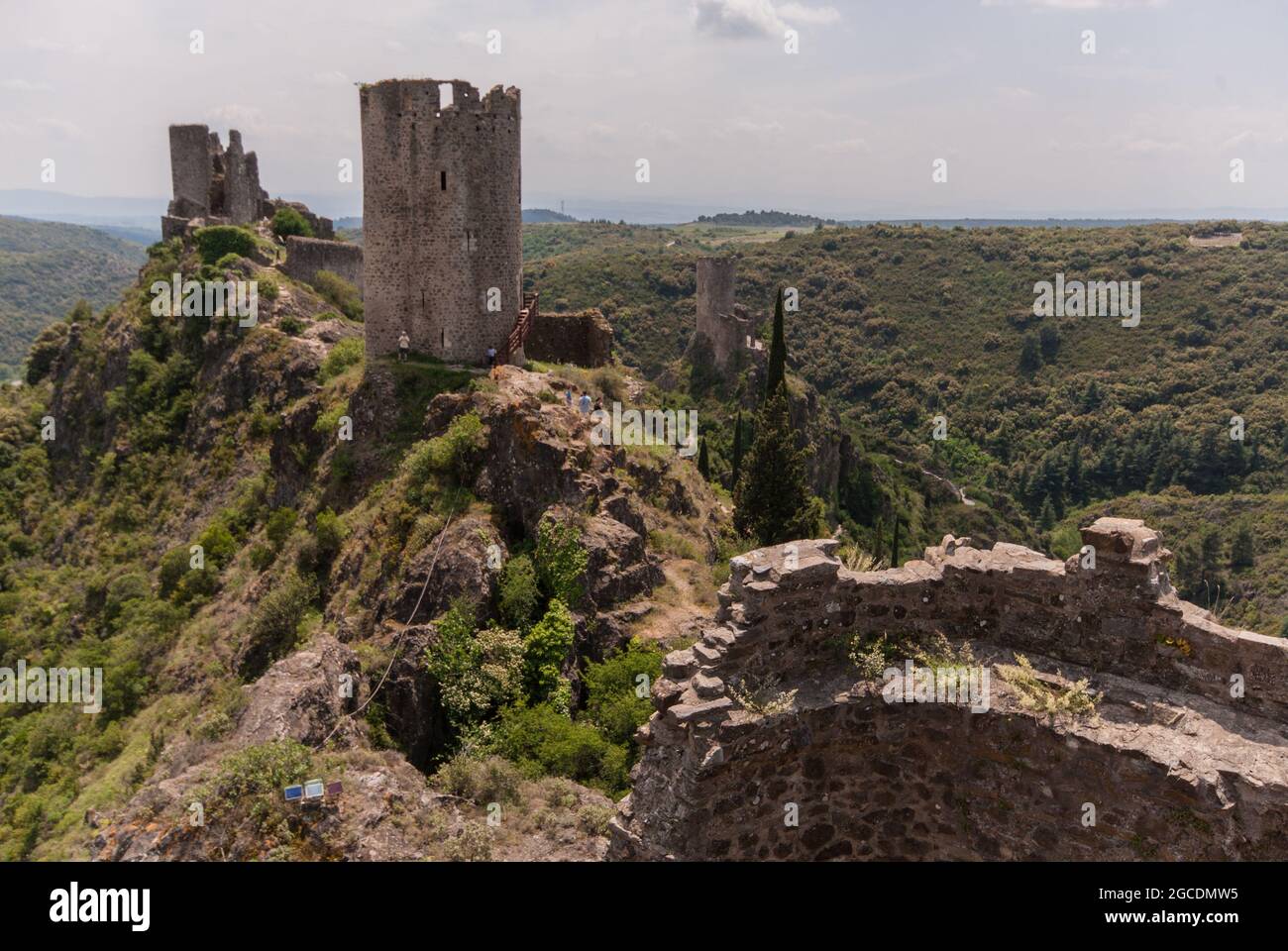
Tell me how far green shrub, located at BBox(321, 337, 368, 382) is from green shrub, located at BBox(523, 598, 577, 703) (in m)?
11.6

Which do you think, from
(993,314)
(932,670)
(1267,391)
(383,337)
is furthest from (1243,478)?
(932,670)

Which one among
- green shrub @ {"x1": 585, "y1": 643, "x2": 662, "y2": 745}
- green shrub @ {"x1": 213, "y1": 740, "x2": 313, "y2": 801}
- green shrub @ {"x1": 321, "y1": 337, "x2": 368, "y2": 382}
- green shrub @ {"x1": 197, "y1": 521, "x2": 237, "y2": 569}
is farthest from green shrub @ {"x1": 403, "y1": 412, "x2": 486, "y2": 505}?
green shrub @ {"x1": 197, "y1": 521, "x2": 237, "y2": 569}

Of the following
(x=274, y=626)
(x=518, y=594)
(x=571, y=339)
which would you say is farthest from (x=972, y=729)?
(x=571, y=339)

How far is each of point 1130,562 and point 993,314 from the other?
82326 millimetres

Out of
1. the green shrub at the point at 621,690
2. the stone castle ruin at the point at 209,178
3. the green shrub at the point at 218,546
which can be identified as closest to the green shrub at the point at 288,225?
the stone castle ruin at the point at 209,178

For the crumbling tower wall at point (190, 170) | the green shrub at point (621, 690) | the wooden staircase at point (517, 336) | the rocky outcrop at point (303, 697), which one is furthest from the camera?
the crumbling tower wall at point (190, 170)

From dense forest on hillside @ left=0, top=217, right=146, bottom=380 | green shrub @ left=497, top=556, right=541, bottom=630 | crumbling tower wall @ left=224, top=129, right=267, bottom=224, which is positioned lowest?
green shrub @ left=497, top=556, right=541, bottom=630

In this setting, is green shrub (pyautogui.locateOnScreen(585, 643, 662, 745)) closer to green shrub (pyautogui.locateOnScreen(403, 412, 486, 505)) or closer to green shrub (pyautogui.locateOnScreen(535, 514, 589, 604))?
green shrub (pyautogui.locateOnScreen(535, 514, 589, 604))

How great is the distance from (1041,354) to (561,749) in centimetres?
7283

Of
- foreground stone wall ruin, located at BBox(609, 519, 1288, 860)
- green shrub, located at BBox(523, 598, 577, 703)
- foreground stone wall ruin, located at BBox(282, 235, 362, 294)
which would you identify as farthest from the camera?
foreground stone wall ruin, located at BBox(282, 235, 362, 294)

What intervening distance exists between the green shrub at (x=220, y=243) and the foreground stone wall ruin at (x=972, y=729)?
99.2 feet

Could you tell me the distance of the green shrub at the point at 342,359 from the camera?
75.0 feet

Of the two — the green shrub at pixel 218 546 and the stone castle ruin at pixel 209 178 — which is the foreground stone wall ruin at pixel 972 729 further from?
the stone castle ruin at pixel 209 178

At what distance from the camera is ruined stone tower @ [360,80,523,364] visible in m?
18.7
